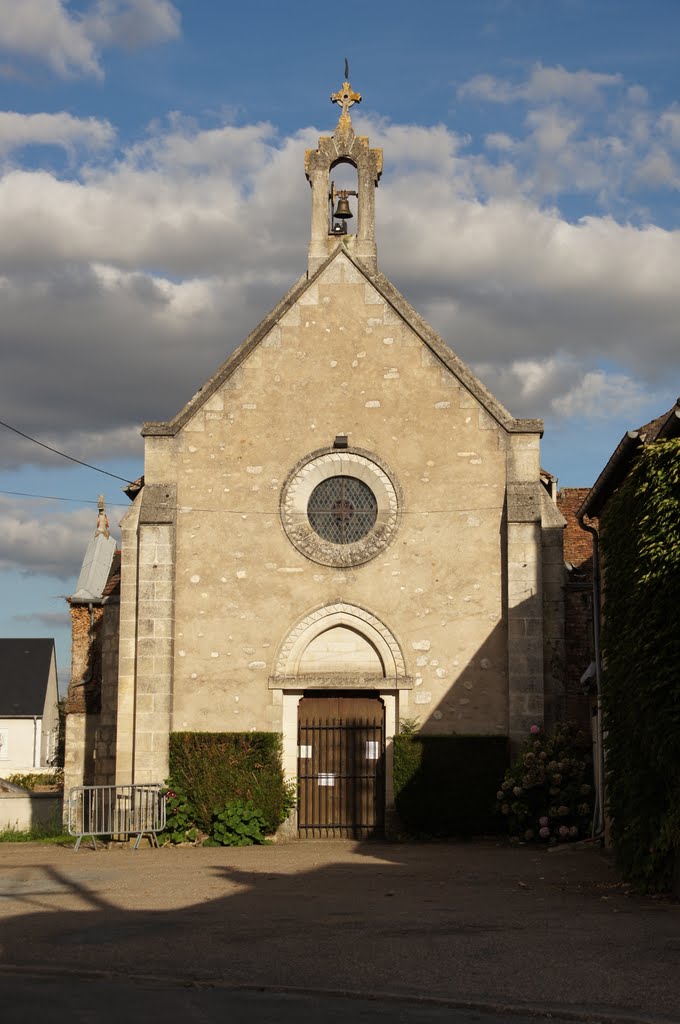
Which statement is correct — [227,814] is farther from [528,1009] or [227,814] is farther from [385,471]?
[528,1009]

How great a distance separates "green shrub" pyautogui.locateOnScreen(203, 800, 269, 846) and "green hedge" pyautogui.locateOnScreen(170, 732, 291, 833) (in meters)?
0.15

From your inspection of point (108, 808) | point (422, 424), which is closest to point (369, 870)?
point (108, 808)

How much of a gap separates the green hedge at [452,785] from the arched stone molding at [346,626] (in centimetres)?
136

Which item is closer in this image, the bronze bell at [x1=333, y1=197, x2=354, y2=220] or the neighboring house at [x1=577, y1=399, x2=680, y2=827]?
the neighboring house at [x1=577, y1=399, x2=680, y2=827]

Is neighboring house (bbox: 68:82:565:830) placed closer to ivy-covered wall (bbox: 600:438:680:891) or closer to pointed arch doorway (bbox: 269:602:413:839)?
pointed arch doorway (bbox: 269:602:413:839)

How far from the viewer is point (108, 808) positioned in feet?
65.1

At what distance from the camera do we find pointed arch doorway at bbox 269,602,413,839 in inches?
764

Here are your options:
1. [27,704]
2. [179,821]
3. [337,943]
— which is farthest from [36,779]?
[337,943]

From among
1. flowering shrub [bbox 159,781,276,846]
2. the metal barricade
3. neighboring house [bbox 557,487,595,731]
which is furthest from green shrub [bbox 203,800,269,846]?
neighboring house [bbox 557,487,595,731]

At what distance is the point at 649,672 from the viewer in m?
12.1

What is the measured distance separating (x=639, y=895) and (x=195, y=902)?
4288 millimetres

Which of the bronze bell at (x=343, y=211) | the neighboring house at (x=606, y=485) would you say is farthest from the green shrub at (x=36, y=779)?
the neighboring house at (x=606, y=485)

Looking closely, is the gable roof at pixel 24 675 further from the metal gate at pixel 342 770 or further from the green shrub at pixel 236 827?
the green shrub at pixel 236 827

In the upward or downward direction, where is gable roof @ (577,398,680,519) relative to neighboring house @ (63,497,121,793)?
upward
